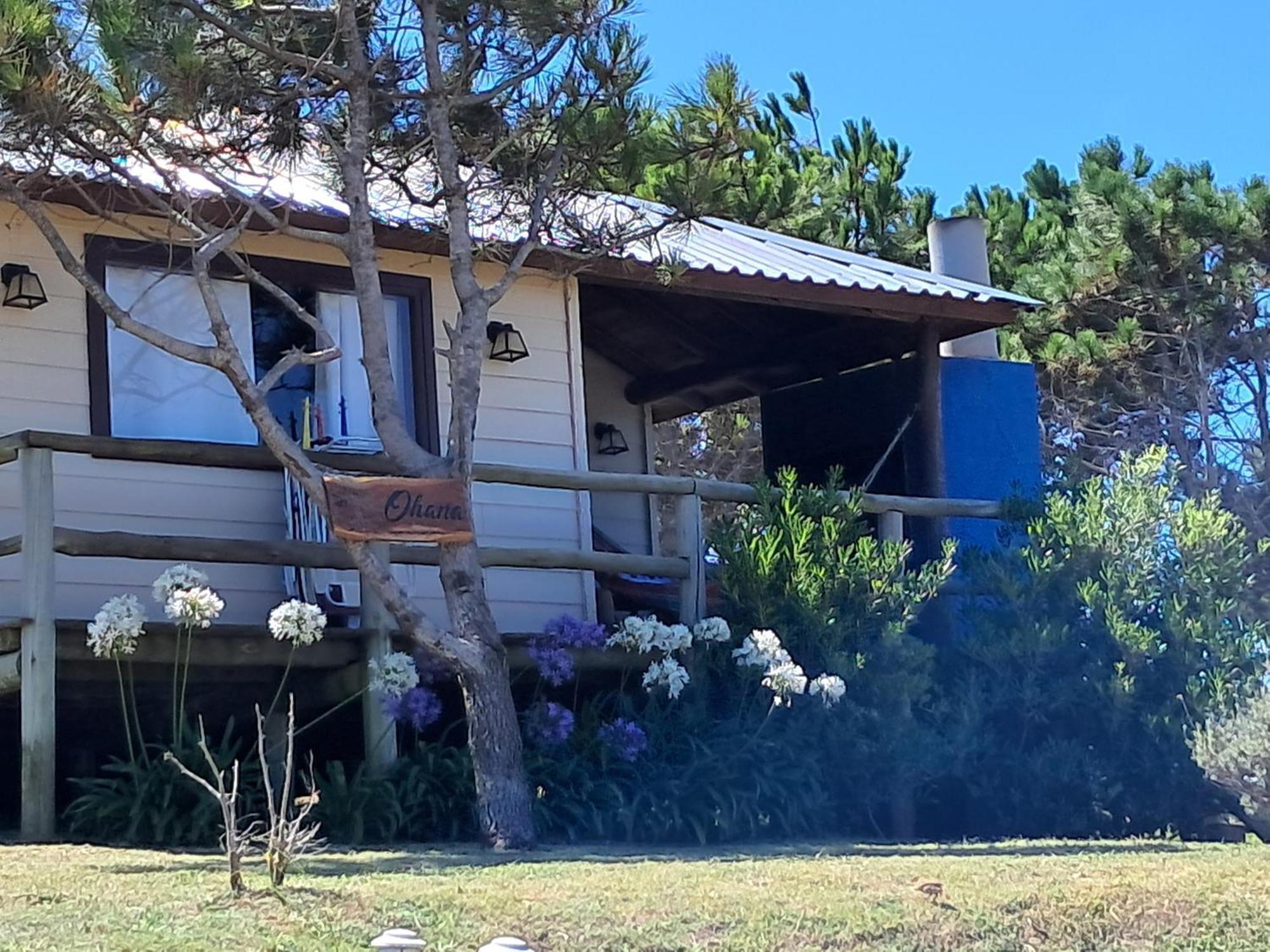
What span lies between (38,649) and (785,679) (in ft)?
11.8

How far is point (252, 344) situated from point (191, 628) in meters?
2.51

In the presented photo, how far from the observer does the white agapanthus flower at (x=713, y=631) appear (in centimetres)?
1009

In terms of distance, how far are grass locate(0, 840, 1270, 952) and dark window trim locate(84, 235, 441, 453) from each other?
3055 mm

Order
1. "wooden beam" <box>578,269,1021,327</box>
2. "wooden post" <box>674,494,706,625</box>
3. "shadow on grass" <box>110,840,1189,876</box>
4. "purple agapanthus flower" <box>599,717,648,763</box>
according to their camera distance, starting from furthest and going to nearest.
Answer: "wooden beam" <box>578,269,1021,327</box> < "wooden post" <box>674,494,706,625</box> < "purple agapanthus flower" <box>599,717,648,763</box> < "shadow on grass" <box>110,840,1189,876</box>

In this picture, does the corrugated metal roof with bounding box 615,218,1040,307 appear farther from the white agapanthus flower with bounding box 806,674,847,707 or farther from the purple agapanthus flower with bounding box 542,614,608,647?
the white agapanthus flower with bounding box 806,674,847,707

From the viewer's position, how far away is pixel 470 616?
852cm

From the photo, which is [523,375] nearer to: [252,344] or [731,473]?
[252,344]

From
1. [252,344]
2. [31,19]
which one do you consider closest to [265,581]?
[252,344]

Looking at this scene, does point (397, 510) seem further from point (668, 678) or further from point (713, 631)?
point (713, 631)

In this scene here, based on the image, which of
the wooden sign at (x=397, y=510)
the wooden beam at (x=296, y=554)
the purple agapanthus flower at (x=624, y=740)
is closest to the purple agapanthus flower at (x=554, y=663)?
the purple agapanthus flower at (x=624, y=740)

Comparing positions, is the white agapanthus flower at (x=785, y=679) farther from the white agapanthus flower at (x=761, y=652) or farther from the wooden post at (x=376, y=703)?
the wooden post at (x=376, y=703)

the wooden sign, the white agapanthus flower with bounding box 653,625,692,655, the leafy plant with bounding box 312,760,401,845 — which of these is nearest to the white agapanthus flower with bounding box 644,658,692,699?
the white agapanthus flower with bounding box 653,625,692,655

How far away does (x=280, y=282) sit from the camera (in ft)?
35.8

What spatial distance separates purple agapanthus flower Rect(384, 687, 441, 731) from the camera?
9.17 m
